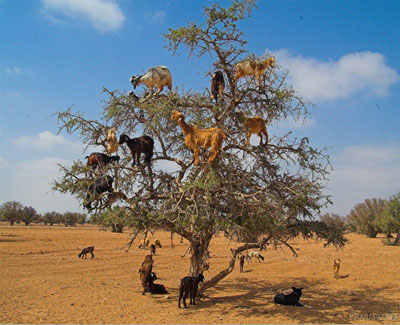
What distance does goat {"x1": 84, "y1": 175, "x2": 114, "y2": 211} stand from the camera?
22.9 ft

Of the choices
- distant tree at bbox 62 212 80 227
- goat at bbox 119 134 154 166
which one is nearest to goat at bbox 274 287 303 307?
goat at bbox 119 134 154 166

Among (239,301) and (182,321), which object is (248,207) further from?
(239,301)

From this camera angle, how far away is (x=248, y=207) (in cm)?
696

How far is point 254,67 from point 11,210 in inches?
2478

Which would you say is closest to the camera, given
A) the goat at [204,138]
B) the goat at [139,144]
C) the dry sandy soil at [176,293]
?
the goat at [204,138]

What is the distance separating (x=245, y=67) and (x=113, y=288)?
8.01 meters

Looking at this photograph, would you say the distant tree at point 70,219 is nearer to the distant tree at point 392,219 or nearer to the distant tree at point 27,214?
the distant tree at point 27,214

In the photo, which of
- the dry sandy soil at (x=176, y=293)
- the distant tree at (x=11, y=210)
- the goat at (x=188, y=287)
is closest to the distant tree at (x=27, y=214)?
the distant tree at (x=11, y=210)

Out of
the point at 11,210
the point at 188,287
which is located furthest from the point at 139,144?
the point at 11,210

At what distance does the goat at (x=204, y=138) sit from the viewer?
6469 millimetres

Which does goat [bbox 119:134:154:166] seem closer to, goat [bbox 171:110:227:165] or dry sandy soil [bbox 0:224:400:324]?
goat [bbox 171:110:227:165]

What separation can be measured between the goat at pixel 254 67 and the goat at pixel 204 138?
177cm

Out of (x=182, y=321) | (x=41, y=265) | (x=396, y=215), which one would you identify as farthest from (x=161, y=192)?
(x=396, y=215)

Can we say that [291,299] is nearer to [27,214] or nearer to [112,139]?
[112,139]
